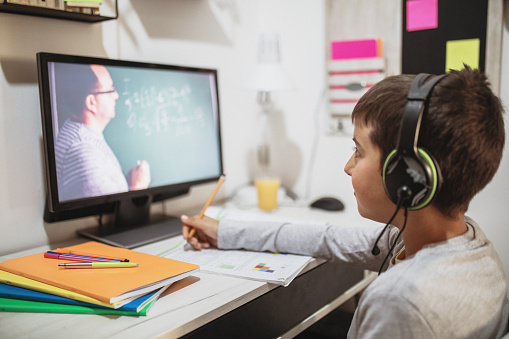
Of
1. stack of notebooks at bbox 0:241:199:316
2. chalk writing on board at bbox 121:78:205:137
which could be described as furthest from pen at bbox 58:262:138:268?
chalk writing on board at bbox 121:78:205:137

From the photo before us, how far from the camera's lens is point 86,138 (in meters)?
1.06

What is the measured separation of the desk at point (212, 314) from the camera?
0.70 metres

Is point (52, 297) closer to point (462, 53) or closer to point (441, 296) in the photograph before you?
point (441, 296)

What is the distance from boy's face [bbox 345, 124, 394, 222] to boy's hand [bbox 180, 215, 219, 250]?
0.41m

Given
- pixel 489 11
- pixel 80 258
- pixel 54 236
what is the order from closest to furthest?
pixel 80 258
pixel 54 236
pixel 489 11

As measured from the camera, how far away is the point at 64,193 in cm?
101

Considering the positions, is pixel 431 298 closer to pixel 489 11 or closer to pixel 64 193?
pixel 64 193

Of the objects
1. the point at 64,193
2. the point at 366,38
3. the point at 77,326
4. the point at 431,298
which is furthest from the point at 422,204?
the point at 366,38

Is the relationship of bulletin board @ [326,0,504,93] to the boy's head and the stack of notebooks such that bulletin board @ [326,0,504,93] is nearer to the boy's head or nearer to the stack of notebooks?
the boy's head

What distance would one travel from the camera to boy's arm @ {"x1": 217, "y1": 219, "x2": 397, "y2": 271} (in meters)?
0.99

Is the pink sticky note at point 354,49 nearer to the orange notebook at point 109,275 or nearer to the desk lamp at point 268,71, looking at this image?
the desk lamp at point 268,71

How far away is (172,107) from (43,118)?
38cm

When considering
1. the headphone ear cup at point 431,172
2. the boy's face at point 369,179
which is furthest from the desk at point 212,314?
the headphone ear cup at point 431,172

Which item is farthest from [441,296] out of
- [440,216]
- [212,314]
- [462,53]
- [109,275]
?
[462,53]
